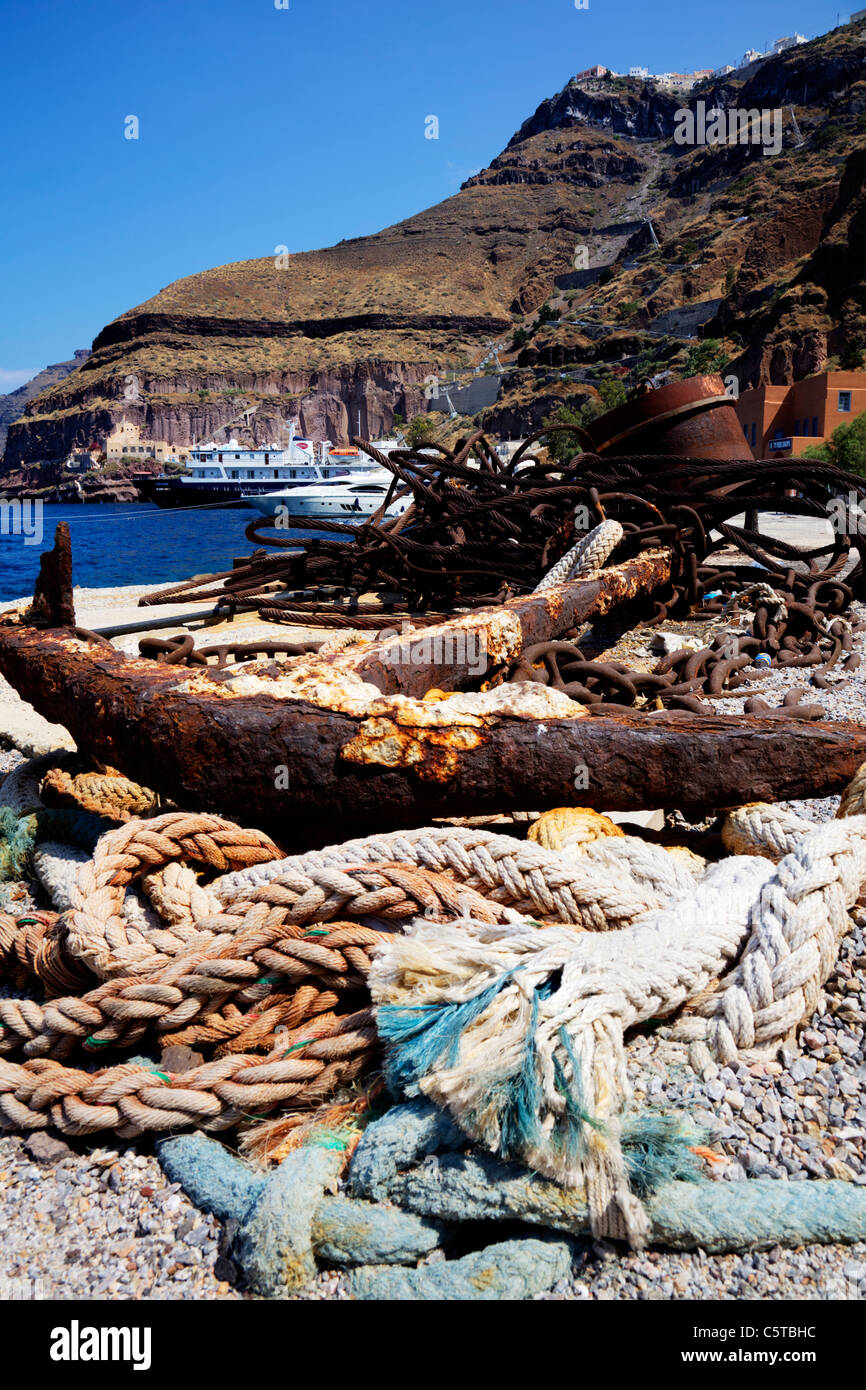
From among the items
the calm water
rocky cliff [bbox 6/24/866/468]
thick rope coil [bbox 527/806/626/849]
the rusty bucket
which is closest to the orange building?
rocky cliff [bbox 6/24/866/468]

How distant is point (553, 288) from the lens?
368ft

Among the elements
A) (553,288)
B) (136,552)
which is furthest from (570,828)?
(553,288)

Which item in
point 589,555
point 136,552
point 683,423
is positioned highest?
point 136,552

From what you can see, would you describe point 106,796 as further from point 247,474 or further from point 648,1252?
point 247,474

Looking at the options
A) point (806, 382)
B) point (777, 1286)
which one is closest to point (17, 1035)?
point (777, 1286)

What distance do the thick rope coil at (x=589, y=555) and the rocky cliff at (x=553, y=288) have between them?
49071 millimetres

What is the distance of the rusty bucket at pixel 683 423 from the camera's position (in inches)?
210

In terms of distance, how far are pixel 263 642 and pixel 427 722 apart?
5.63ft

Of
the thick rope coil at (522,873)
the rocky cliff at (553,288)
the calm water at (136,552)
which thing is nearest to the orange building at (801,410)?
the rocky cliff at (553,288)

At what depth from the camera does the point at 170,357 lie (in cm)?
11125

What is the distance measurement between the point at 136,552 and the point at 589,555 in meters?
29.0

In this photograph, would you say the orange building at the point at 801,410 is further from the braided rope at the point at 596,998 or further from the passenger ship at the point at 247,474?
the braided rope at the point at 596,998

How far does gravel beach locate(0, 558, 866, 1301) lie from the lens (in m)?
1.03

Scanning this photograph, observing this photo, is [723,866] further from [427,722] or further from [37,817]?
[37,817]
